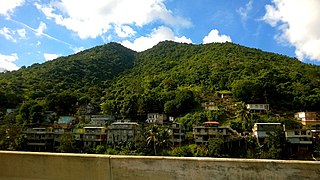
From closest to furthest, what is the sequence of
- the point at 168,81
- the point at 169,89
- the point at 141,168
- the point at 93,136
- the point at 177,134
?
the point at 141,168 < the point at 177,134 < the point at 93,136 < the point at 169,89 < the point at 168,81

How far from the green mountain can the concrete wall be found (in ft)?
166

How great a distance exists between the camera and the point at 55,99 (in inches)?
2382

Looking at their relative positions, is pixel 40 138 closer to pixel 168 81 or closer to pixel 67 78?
pixel 168 81

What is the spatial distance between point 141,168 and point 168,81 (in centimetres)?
6816

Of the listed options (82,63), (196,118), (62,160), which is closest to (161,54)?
(82,63)

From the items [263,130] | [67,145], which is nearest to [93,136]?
[67,145]

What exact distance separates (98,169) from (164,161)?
817 millimetres

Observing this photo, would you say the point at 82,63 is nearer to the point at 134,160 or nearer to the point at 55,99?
the point at 55,99

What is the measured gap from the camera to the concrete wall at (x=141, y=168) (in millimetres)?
3111

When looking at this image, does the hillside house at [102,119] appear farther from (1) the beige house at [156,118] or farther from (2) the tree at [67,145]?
(2) the tree at [67,145]

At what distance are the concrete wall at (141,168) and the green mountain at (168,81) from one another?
50.6m

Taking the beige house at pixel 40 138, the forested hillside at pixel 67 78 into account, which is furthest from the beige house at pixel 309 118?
the forested hillside at pixel 67 78

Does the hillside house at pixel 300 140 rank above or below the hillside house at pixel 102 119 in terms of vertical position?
below

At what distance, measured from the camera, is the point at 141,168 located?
11.7ft
